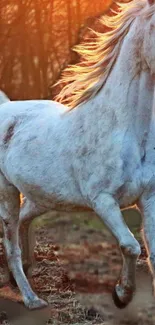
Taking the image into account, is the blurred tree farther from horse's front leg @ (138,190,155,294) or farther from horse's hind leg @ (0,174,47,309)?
horse's front leg @ (138,190,155,294)

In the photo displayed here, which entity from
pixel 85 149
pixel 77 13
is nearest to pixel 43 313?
pixel 85 149

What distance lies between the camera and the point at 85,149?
4.50 m

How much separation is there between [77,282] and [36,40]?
562 centimetres

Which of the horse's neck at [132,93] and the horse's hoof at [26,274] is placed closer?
the horse's neck at [132,93]

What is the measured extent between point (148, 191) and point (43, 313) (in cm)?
126

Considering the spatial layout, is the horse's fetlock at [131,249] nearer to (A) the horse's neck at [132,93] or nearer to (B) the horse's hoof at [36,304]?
(A) the horse's neck at [132,93]

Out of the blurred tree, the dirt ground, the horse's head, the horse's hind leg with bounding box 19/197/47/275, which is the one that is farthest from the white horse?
the blurred tree

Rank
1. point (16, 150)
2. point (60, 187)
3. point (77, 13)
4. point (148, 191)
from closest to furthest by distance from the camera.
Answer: point (148, 191) → point (60, 187) → point (16, 150) → point (77, 13)

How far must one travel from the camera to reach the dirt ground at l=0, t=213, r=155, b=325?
482 cm

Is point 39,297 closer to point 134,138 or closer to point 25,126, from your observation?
point 25,126

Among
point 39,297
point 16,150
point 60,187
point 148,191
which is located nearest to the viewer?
point 148,191

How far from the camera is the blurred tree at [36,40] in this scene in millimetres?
10438

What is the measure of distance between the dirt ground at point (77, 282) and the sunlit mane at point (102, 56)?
138 centimetres

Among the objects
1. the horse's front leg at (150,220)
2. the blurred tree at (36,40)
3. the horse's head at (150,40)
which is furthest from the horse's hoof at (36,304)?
the blurred tree at (36,40)
